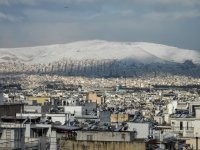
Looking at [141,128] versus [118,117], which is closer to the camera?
[141,128]

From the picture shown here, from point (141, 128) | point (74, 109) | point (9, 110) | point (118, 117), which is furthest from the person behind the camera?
point (74, 109)

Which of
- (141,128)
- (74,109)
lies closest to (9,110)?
(141,128)

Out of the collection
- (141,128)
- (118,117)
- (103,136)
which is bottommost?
(118,117)

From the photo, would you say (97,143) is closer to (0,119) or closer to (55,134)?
(55,134)

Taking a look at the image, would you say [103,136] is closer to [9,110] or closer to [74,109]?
[9,110]

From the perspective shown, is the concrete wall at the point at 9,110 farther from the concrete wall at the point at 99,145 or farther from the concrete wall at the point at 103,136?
the concrete wall at the point at 99,145

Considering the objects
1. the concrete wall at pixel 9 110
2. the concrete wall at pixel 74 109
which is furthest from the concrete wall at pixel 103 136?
the concrete wall at pixel 74 109

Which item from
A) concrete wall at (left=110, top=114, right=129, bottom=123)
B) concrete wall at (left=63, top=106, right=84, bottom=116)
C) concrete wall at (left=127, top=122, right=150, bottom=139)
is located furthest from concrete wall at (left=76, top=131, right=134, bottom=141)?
concrete wall at (left=63, top=106, right=84, bottom=116)

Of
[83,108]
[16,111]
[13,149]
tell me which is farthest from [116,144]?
[83,108]
